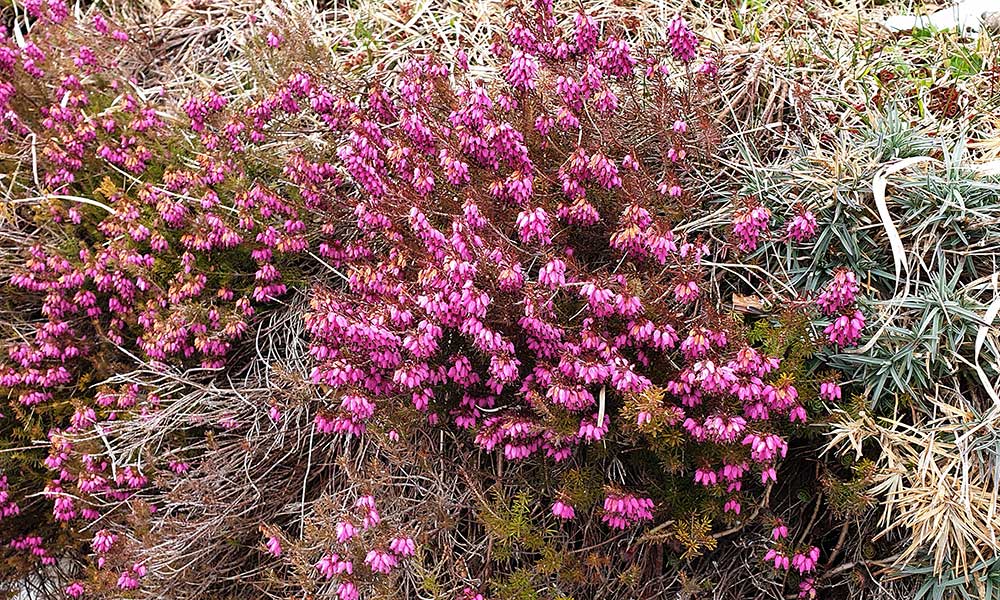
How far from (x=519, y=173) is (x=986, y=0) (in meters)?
2.75

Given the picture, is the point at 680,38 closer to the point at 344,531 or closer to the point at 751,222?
the point at 751,222

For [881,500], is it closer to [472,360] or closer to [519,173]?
[472,360]

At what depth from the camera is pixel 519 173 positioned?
2.54 meters

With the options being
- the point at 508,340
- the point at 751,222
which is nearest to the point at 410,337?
the point at 508,340

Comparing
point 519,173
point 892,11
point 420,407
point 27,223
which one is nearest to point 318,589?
point 420,407

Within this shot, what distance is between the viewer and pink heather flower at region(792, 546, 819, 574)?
7.84ft

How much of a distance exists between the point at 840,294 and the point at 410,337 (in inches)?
49.1

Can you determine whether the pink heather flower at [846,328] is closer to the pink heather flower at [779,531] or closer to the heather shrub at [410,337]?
the heather shrub at [410,337]

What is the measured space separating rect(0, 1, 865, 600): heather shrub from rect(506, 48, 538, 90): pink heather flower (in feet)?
Result: 0.04

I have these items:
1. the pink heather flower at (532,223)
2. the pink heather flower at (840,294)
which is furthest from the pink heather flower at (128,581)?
the pink heather flower at (840,294)

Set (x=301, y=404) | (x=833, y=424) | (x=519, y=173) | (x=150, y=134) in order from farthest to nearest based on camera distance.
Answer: (x=150, y=134)
(x=301, y=404)
(x=519, y=173)
(x=833, y=424)

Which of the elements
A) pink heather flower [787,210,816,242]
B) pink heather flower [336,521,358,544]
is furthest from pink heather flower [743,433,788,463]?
pink heather flower [336,521,358,544]

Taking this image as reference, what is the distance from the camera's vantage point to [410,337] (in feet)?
7.54

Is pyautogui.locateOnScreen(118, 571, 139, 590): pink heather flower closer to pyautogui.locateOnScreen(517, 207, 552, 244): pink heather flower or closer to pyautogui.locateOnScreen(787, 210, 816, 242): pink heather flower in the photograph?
pyautogui.locateOnScreen(517, 207, 552, 244): pink heather flower
